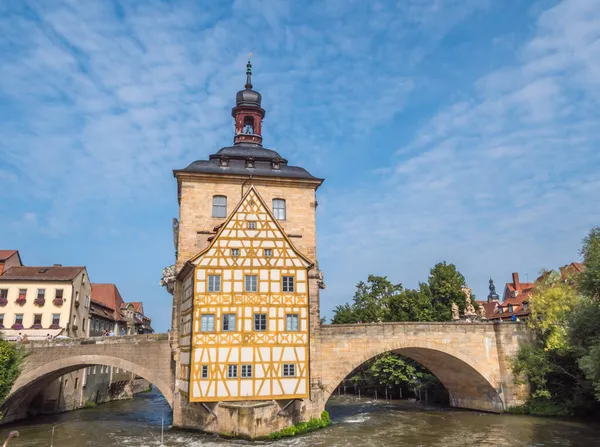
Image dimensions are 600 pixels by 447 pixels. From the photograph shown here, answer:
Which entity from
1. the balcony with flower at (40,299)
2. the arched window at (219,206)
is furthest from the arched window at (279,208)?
the balcony with flower at (40,299)

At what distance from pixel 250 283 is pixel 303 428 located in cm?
722

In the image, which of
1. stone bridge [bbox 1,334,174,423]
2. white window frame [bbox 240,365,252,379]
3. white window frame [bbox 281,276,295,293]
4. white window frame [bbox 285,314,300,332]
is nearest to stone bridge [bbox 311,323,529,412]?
white window frame [bbox 285,314,300,332]

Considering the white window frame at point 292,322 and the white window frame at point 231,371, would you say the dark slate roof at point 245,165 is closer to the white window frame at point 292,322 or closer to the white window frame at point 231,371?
the white window frame at point 292,322

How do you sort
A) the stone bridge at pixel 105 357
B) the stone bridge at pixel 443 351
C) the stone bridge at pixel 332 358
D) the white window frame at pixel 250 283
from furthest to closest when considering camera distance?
1. the stone bridge at pixel 443 351
2. the stone bridge at pixel 105 357
3. the stone bridge at pixel 332 358
4. the white window frame at pixel 250 283

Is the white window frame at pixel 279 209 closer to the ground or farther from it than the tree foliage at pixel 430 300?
farther from it

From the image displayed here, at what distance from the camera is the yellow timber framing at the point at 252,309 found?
73.5 ft

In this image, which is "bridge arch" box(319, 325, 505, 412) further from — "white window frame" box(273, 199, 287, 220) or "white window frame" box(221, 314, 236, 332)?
"white window frame" box(273, 199, 287, 220)

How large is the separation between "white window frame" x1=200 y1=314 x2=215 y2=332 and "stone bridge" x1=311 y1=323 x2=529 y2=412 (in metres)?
5.90

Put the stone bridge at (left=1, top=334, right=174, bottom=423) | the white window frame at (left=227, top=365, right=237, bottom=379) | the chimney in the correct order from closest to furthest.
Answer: the white window frame at (left=227, top=365, right=237, bottom=379) → the stone bridge at (left=1, top=334, right=174, bottom=423) → the chimney

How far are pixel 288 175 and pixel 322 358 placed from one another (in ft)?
34.2

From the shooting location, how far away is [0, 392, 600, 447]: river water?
2172 centimetres

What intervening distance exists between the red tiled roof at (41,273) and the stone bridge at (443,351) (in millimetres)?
19750

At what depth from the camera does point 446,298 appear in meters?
40.0

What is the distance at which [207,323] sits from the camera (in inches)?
899
